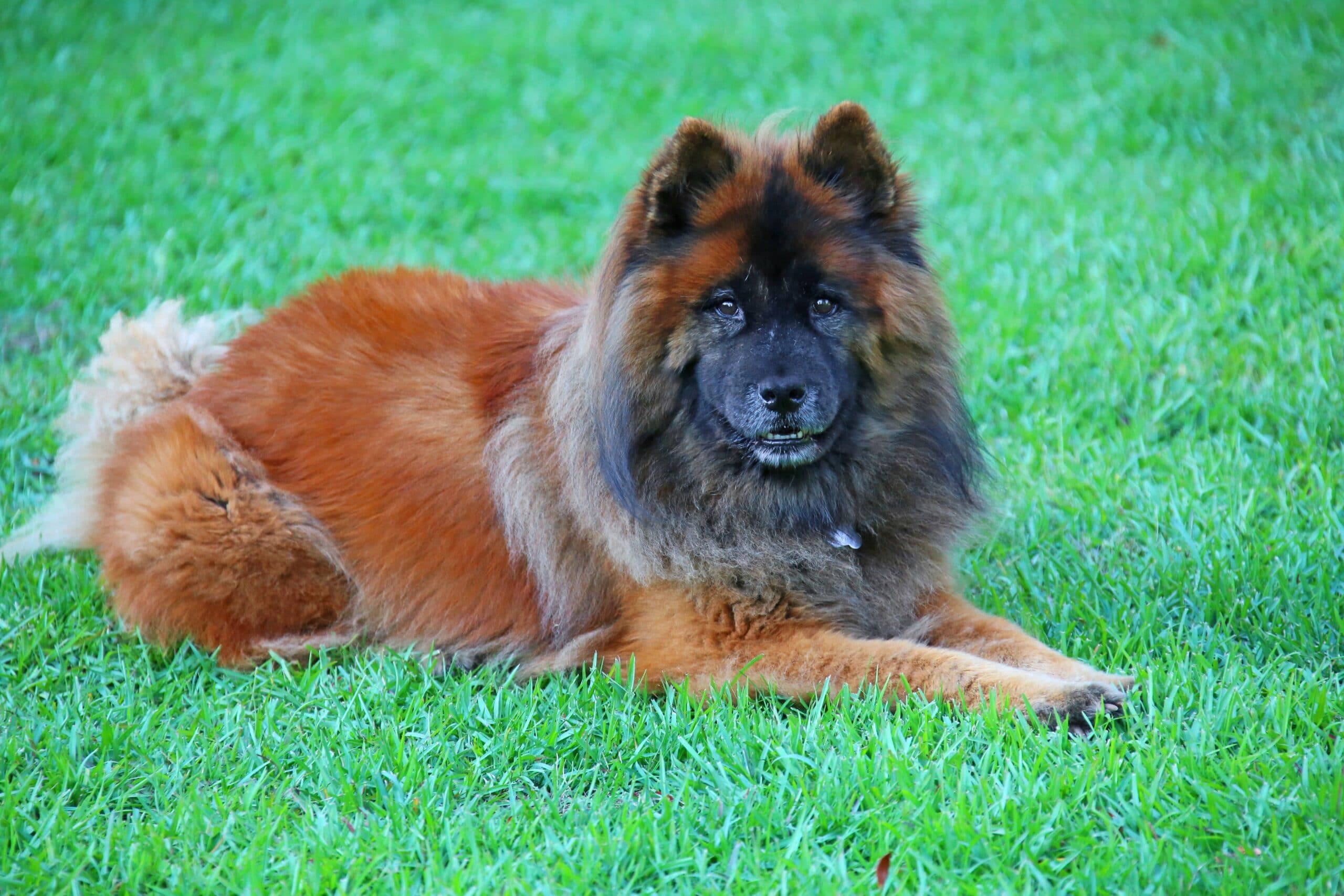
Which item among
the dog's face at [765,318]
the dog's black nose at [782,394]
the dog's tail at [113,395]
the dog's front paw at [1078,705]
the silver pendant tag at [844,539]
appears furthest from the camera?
the dog's tail at [113,395]

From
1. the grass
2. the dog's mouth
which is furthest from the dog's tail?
the dog's mouth

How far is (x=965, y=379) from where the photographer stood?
586cm

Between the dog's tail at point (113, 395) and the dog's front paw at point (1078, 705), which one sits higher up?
the dog's tail at point (113, 395)

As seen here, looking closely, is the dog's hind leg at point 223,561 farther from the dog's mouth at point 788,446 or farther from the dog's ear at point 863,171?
the dog's ear at point 863,171

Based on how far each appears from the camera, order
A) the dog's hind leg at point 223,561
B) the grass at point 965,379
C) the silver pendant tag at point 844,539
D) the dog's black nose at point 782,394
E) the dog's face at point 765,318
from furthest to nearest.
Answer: the dog's hind leg at point 223,561, the silver pendant tag at point 844,539, the dog's face at point 765,318, the dog's black nose at point 782,394, the grass at point 965,379

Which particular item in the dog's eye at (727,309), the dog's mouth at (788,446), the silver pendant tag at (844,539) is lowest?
the silver pendant tag at (844,539)

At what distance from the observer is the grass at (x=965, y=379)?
3129 millimetres

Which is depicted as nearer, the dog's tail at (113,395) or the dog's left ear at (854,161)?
the dog's left ear at (854,161)

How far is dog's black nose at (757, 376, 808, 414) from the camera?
12.0ft

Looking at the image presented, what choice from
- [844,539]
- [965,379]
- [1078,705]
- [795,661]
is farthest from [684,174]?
[965,379]

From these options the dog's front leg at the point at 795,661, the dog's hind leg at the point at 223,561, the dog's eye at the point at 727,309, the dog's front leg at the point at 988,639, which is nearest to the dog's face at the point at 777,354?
the dog's eye at the point at 727,309

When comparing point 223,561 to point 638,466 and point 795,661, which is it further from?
point 795,661

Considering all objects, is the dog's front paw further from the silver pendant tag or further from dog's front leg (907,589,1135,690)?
the silver pendant tag

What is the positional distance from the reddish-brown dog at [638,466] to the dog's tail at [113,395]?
23 centimetres
